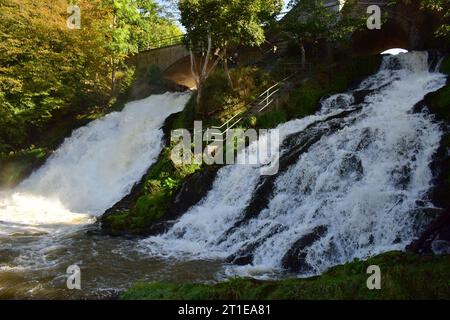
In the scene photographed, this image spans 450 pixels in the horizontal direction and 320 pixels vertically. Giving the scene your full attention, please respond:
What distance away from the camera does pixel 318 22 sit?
21594 mm

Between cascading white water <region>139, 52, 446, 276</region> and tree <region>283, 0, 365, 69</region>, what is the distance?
626cm

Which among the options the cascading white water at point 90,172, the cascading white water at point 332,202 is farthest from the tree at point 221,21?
the cascading white water at point 332,202

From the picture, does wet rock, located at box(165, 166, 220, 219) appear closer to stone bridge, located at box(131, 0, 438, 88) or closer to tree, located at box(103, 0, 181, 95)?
stone bridge, located at box(131, 0, 438, 88)

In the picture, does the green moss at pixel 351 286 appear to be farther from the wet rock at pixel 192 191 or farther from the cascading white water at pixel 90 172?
the cascading white water at pixel 90 172

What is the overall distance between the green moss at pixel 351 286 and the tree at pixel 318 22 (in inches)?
648

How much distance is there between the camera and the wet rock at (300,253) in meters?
10.3

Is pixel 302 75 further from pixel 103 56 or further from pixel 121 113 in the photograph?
pixel 103 56

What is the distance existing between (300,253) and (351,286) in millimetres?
4480

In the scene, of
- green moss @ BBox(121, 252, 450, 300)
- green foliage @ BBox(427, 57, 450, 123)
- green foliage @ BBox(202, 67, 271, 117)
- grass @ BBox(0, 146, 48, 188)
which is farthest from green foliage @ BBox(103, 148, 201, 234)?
grass @ BBox(0, 146, 48, 188)

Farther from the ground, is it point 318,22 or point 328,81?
point 318,22

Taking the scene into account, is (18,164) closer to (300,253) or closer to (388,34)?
(300,253)

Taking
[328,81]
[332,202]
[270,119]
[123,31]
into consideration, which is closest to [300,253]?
[332,202]
